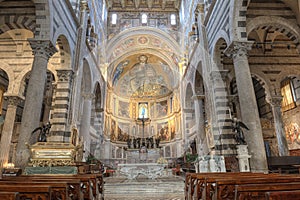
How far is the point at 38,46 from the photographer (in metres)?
9.03

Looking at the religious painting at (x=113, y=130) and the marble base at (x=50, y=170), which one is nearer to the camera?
the marble base at (x=50, y=170)

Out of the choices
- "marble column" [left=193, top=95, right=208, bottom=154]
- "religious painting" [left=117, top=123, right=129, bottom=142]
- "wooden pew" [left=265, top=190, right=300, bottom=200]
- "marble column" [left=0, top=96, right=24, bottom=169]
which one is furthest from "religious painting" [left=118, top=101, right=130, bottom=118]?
"wooden pew" [left=265, top=190, right=300, bottom=200]

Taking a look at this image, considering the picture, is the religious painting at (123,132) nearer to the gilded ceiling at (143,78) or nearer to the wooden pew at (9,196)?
the gilded ceiling at (143,78)

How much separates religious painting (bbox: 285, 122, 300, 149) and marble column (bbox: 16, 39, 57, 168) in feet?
54.9

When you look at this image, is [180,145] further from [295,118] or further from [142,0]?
[142,0]

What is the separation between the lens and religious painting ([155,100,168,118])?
27580 millimetres

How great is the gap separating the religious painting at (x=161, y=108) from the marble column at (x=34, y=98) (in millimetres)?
19516

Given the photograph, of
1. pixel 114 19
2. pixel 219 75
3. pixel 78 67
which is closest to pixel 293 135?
pixel 219 75

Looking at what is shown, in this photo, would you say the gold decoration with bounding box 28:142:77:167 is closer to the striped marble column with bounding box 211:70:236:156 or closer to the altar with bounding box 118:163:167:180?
the altar with bounding box 118:163:167:180

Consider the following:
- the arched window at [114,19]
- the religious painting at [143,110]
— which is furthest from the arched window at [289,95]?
the arched window at [114,19]

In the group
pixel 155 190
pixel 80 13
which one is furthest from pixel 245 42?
pixel 80 13

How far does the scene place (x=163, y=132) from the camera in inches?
1037

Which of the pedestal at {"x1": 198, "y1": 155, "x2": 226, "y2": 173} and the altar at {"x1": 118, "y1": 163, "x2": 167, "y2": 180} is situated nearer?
the pedestal at {"x1": 198, "y1": 155, "x2": 226, "y2": 173}

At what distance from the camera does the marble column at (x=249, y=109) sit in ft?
25.5
